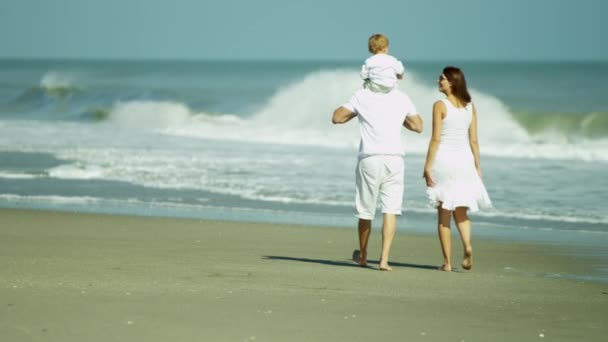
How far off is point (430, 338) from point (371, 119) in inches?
103

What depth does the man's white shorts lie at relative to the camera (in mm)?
7719

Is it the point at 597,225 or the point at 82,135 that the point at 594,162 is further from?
the point at 82,135

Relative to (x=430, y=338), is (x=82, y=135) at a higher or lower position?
higher

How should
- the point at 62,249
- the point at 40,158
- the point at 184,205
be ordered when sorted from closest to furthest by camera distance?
the point at 62,249
the point at 184,205
the point at 40,158

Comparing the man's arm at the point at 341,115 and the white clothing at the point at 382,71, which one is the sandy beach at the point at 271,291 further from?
the white clothing at the point at 382,71

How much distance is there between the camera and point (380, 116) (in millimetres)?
7660

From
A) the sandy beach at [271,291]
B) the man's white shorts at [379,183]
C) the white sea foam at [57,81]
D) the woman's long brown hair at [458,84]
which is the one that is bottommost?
the sandy beach at [271,291]

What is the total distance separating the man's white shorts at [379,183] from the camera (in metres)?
7.72

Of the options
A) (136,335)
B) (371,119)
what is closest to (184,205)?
(371,119)

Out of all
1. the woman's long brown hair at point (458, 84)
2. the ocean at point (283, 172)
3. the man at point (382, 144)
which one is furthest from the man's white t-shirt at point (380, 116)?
the ocean at point (283, 172)

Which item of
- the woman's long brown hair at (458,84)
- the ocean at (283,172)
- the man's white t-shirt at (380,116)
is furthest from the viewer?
the ocean at (283,172)

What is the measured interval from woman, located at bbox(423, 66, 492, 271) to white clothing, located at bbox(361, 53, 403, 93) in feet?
1.52

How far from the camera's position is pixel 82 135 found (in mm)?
24141

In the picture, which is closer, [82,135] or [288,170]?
[288,170]
